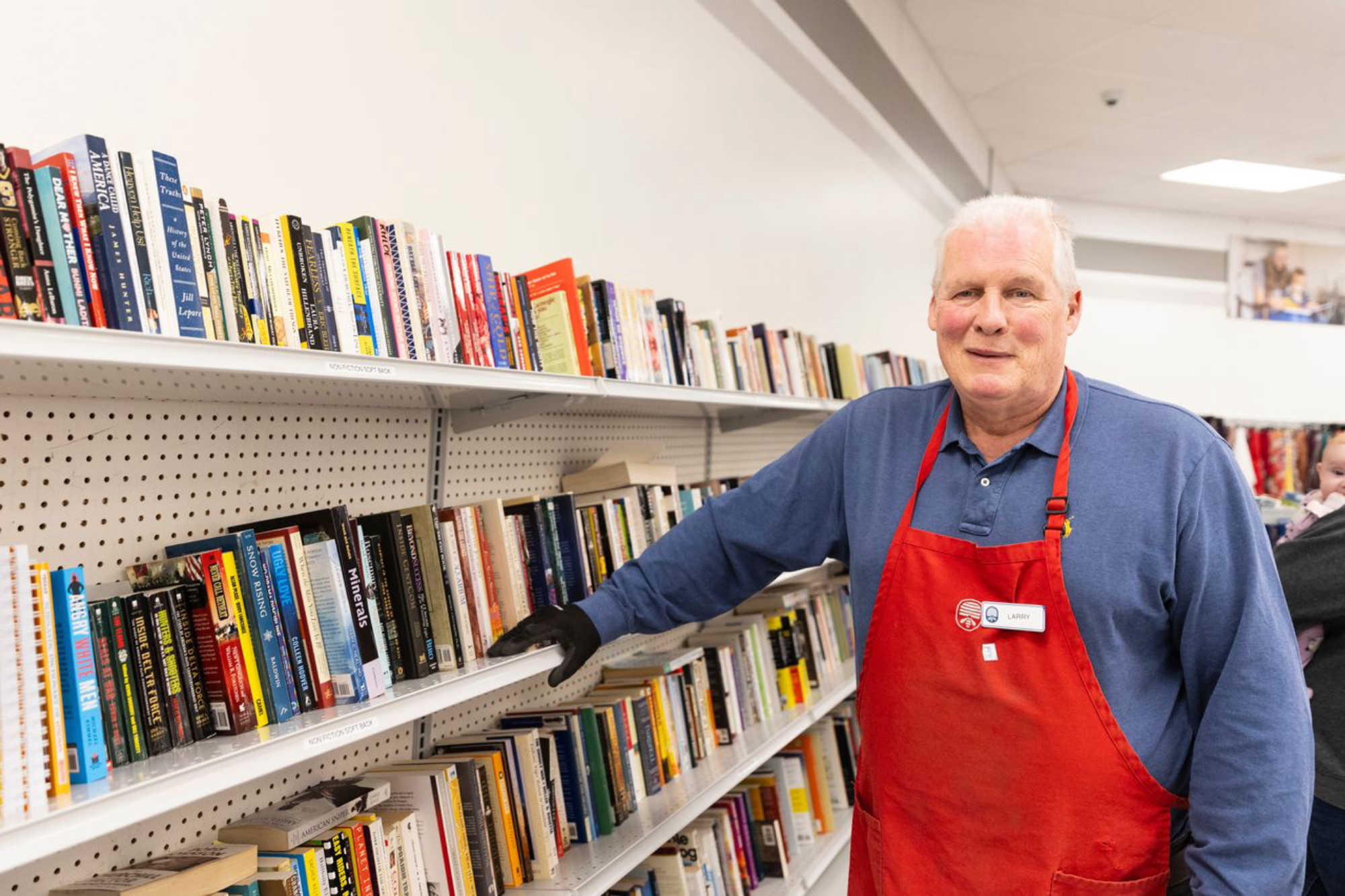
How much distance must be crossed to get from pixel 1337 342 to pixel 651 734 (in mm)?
9291

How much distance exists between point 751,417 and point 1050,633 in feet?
5.83

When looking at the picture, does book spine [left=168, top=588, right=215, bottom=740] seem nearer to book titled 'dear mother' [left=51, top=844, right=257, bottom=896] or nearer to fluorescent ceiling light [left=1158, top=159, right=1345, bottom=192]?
book titled 'dear mother' [left=51, top=844, right=257, bottom=896]

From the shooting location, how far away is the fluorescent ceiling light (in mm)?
7488

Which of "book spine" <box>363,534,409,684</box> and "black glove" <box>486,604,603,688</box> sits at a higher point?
"book spine" <box>363,534,409,684</box>

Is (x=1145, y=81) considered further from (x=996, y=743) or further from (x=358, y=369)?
(x=358, y=369)

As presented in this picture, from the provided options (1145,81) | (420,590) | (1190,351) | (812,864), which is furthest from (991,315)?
(1190,351)

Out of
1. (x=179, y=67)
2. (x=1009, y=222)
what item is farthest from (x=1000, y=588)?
(x=179, y=67)

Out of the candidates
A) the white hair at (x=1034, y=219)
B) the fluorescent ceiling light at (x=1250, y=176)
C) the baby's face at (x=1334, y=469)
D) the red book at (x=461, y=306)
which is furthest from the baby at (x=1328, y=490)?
the fluorescent ceiling light at (x=1250, y=176)

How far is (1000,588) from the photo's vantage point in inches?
62.9

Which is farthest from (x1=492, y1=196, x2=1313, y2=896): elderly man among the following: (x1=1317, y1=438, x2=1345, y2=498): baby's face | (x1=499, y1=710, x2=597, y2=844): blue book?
(x1=1317, y1=438, x2=1345, y2=498): baby's face

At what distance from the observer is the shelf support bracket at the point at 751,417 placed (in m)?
3.20

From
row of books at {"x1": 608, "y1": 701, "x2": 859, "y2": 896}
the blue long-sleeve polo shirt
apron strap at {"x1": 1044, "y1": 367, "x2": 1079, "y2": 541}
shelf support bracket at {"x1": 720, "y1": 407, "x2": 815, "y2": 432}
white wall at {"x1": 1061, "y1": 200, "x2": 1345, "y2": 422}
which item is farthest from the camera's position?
white wall at {"x1": 1061, "y1": 200, "x2": 1345, "y2": 422}

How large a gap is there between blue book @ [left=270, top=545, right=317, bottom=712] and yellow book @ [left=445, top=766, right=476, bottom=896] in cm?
39

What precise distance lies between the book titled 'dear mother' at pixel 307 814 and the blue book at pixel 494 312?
2.52 ft
